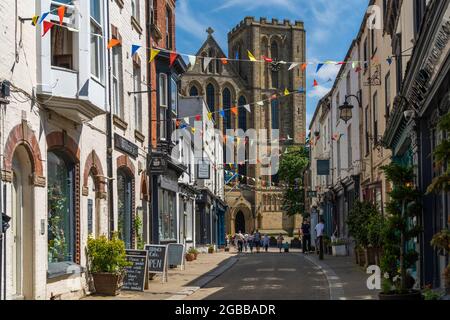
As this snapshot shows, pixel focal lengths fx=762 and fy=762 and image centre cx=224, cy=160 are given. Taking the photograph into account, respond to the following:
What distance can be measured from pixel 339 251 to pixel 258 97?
58.4 meters

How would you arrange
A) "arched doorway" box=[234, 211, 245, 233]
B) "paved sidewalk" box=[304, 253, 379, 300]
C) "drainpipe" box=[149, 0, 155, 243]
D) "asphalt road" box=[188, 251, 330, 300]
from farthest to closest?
"arched doorway" box=[234, 211, 245, 233] → "drainpipe" box=[149, 0, 155, 243] → "asphalt road" box=[188, 251, 330, 300] → "paved sidewalk" box=[304, 253, 379, 300]

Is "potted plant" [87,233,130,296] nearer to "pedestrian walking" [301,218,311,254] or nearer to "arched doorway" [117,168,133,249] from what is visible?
"arched doorway" [117,168,133,249]

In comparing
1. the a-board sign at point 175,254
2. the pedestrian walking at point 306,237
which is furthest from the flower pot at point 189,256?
the pedestrian walking at point 306,237

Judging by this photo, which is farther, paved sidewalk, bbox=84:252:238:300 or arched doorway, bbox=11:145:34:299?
paved sidewalk, bbox=84:252:238:300

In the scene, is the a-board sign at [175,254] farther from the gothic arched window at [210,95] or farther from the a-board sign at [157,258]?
the gothic arched window at [210,95]

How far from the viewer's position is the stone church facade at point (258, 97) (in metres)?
86.8

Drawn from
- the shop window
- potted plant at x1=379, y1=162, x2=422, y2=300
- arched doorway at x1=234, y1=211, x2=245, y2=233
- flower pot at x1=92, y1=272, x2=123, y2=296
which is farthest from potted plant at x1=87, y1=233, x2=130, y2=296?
arched doorway at x1=234, y1=211, x2=245, y2=233

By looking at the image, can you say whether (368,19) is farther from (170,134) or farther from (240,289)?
(240,289)

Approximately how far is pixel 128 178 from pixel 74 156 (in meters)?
5.57

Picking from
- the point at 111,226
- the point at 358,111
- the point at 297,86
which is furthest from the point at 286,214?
the point at 111,226

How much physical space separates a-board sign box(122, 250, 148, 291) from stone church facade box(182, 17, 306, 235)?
68.1m

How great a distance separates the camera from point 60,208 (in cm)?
1505

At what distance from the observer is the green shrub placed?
16.0 m

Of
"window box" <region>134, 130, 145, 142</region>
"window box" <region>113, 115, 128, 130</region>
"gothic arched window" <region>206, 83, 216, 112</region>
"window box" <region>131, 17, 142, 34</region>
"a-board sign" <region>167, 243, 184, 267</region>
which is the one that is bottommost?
"a-board sign" <region>167, 243, 184, 267</region>
